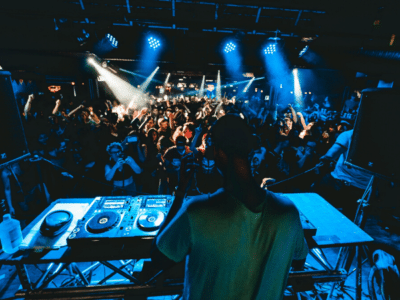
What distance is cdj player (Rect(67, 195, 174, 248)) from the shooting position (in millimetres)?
1535

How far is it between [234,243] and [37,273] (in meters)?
3.33

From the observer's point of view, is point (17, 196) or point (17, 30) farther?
point (17, 30)

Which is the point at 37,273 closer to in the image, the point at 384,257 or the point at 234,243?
the point at 234,243

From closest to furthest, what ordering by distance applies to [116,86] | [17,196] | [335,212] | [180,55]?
[335,212] → [17,196] → [180,55] → [116,86]

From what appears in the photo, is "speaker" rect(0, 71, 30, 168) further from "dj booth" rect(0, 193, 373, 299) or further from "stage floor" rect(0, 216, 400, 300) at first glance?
"stage floor" rect(0, 216, 400, 300)

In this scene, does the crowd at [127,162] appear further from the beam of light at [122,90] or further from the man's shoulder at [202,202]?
the beam of light at [122,90]

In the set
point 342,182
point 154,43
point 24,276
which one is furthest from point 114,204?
point 154,43

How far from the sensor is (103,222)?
1.66 m

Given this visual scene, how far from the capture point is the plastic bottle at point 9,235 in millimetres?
1489

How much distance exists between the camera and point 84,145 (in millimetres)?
4562

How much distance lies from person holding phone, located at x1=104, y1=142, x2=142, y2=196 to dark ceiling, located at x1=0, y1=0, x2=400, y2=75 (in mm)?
2810

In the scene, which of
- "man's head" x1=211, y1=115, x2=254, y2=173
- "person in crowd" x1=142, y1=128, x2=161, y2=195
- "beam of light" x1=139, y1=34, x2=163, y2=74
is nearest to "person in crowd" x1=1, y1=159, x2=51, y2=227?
"person in crowd" x1=142, y1=128, x2=161, y2=195

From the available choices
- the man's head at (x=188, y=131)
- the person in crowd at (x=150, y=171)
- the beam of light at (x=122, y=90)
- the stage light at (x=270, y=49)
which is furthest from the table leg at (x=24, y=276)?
the beam of light at (x=122, y=90)

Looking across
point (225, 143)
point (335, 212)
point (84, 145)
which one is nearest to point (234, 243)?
point (225, 143)
